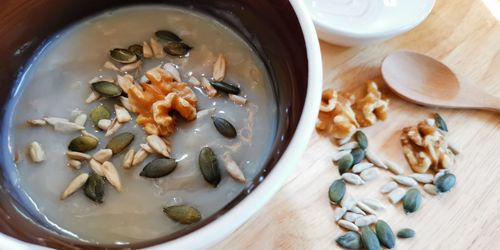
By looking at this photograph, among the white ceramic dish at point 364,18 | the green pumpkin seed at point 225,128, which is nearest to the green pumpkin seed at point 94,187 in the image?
the green pumpkin seed at point 225,128

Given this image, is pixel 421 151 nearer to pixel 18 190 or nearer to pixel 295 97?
pixel 295 97

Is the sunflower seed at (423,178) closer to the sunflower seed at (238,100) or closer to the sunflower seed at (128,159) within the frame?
the sunflower seed at (238,100)

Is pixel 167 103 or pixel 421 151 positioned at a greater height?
pixel 167 103

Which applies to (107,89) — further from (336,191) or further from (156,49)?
(336,191)

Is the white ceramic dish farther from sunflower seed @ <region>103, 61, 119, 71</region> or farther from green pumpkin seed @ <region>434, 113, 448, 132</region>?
sunflower seed @ <region>103, 61, 119, 71</region>

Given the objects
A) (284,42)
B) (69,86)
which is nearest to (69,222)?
(69,86)

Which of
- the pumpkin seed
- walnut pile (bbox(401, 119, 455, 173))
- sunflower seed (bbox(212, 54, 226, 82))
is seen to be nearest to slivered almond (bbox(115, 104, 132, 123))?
sunflower seed (bbox(212, 54, 226, 82))
